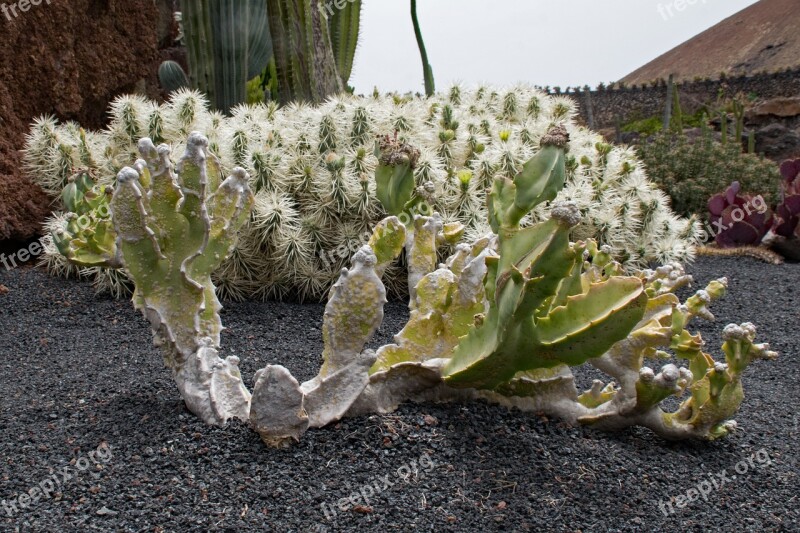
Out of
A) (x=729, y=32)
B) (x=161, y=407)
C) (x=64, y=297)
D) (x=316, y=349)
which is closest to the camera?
(x=161, y=407)

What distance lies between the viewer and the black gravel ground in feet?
5.86

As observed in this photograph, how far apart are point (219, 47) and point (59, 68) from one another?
1.29 metres

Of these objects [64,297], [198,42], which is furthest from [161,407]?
[198,42]

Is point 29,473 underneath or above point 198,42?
underneath

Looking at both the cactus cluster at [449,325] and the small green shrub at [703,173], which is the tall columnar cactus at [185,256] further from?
the small green shrub at [703,173]

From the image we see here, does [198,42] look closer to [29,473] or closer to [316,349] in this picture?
[316,349]

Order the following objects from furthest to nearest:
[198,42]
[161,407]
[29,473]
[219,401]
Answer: [198,42] → [161,407] → [219,401] → [29,473]

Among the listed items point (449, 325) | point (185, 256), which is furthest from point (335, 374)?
point (185, 256)

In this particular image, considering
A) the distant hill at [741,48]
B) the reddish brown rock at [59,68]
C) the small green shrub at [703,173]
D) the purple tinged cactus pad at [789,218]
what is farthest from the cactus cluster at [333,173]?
the distant hill at [741,48]

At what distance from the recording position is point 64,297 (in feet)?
13.2

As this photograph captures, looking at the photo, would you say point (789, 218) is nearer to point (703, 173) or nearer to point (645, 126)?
point (703, 173)

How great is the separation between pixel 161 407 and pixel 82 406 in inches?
11.2

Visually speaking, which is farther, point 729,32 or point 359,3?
point 729,32

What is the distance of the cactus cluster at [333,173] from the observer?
4094 millimetres
